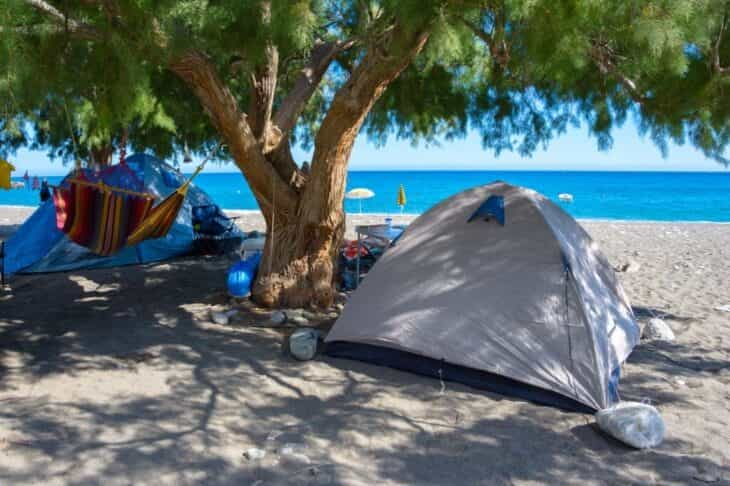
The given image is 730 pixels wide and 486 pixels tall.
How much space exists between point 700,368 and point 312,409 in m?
2.72

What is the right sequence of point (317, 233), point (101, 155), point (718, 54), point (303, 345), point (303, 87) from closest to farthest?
point (718, 54) < point (303, 345) < point (317, 233) < point (303, 87) < point (101, 155)

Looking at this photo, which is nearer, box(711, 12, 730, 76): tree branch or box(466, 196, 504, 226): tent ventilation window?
box(711, 12, 730, 76): tree branch

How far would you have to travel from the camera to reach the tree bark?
4.68 metres

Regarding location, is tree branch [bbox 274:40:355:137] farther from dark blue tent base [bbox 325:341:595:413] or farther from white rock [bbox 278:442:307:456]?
white rock [bbox 278:442:307:456]

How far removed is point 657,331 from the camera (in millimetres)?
4492

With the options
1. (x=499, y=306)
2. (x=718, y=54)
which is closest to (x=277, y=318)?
(x=499, y=306)

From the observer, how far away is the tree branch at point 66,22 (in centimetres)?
318

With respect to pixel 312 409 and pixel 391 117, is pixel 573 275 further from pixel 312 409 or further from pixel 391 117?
pixel 391 117

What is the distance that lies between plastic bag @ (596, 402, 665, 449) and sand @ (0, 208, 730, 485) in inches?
2.4

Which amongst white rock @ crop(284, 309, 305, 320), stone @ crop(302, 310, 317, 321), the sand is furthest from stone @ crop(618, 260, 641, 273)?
white rock @ crop(284, 309, 305, 320)

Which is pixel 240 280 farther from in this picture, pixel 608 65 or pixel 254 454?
pixel 608 65

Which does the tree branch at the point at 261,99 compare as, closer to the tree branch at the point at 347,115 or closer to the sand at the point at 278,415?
the tree branch at the point at 347,115

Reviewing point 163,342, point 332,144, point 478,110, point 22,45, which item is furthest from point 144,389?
point 478,110

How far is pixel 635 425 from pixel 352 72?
3264 mm
